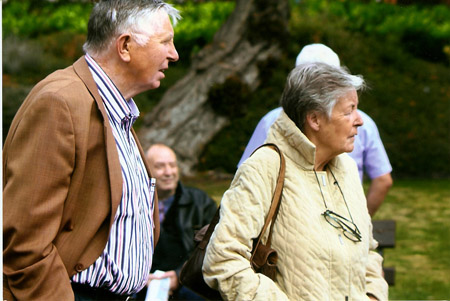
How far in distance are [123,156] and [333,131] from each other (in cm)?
94

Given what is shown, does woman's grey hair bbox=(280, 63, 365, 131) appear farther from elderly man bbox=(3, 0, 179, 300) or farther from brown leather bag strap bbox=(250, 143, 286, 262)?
elderly man bbox=(3, 0, 179, 300)

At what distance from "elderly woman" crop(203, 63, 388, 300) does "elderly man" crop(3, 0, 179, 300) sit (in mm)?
347

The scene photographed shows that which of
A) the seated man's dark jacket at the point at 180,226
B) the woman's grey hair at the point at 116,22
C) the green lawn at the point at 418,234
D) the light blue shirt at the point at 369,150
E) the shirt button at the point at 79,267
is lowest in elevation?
the green lawn at the point at 418,234

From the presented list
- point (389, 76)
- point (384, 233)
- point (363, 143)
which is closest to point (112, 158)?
point (363, 143)

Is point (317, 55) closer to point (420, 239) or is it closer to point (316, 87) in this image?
point (316, 87)

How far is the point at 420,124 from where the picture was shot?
14.0 meters

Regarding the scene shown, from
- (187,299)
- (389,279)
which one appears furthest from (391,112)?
(187,299)

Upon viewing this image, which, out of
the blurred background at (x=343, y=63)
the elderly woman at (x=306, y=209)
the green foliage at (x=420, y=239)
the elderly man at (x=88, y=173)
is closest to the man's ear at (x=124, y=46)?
the elderly man at (x=88, y=173)

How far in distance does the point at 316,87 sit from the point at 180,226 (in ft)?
7.91

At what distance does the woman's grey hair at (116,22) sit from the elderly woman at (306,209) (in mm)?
698

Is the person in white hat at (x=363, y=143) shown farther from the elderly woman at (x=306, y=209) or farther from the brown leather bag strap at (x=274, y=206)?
the brown leather bag strap at (x=274, y=206)

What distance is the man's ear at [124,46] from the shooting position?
2.54m

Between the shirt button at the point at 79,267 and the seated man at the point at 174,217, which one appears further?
the seated man at the point at 174,217

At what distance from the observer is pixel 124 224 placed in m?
2.49
